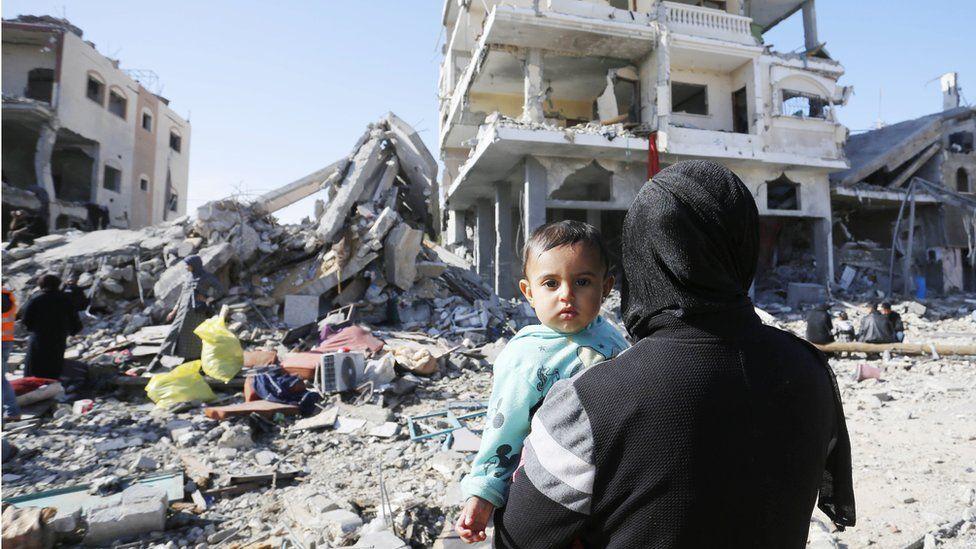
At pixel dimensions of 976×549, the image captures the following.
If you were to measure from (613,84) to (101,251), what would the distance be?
1282 cm

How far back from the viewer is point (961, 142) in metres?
20.3

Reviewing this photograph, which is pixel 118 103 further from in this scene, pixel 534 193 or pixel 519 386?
pixel 519 386

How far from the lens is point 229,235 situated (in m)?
9.74

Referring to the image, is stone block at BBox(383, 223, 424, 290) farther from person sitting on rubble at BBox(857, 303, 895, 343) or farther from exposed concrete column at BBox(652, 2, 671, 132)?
person sitting on rubble at BBox(857, 303, 895, 343)

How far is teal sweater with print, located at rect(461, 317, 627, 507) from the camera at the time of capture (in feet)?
4.12

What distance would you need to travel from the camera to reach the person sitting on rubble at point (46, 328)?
→ 19.1ft

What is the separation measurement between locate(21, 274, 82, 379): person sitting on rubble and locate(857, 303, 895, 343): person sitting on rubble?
1235 cm

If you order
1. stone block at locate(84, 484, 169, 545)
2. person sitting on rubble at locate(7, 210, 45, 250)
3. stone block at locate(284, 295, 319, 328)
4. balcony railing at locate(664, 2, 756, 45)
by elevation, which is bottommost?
stone block at locate(84, 484, 169, 545)

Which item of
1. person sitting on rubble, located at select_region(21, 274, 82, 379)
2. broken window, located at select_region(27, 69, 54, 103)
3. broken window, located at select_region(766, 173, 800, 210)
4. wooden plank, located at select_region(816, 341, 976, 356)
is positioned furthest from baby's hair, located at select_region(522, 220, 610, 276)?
broken window, located at select_region(27, 69, 54, 103)

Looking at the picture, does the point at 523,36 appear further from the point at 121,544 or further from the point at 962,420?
the point at 121,544

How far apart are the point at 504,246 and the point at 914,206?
50.2 ft

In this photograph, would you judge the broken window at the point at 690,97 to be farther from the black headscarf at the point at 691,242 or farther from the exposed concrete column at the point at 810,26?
the black headscarf at the point at 691,242

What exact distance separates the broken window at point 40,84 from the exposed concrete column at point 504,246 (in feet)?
57.8

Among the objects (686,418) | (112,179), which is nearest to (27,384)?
(686,418)
